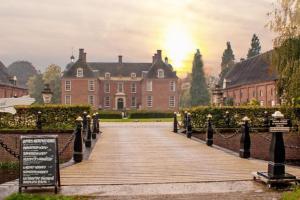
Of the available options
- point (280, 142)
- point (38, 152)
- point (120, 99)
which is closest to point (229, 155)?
point (280, 142)

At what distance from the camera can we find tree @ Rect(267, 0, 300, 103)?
60.7 feet

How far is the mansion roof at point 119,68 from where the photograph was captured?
246 ft

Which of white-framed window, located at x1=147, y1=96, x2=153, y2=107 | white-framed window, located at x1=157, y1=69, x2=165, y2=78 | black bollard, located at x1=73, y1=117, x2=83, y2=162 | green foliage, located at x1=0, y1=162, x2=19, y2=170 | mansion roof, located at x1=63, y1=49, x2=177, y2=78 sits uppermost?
mansion roof, located at x1=63, y1=49, x2=177, y2=78

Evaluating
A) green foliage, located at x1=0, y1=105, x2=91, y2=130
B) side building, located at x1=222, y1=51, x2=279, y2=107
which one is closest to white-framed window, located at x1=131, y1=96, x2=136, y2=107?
side building, located at x1=222, y1=51, x2=279, y2=107

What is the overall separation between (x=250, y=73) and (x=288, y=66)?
140ft

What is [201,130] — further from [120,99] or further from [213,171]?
[120,99]

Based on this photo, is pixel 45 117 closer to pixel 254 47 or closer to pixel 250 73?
pixel 250 73

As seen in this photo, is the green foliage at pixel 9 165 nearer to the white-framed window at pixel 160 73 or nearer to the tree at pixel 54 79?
the white-framed window at pixel 160 73

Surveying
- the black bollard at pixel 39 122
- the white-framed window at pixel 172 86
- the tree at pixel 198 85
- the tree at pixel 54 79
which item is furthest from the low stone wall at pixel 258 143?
the tree at pixel 54 79

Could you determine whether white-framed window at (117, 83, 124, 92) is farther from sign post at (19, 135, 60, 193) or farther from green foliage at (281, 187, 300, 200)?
green foliage at (281, 187, 300, 200)

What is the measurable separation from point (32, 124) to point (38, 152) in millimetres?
16375

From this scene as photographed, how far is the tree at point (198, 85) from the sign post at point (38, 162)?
268ft

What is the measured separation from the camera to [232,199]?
8.04 meters

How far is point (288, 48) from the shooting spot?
19.2 m
